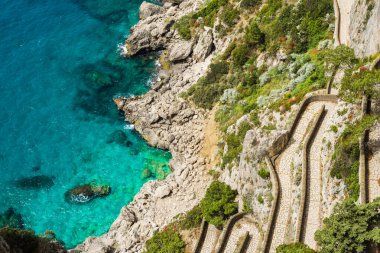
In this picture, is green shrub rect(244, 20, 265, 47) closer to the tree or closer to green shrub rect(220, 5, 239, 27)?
green shrub rect(220, 5, 239, 27)

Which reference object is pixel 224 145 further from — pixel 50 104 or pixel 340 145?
pixel 50 104

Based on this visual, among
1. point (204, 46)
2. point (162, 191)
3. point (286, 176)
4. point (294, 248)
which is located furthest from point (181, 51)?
point (294, 248)

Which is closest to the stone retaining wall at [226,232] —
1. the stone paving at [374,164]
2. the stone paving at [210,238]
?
the stone paving at [210,238]

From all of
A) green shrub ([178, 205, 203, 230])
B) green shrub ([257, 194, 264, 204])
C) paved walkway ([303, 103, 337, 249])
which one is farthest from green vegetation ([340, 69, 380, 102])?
green shrub ([178, 205, 203, 230])

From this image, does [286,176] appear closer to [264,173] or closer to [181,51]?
[264,173]

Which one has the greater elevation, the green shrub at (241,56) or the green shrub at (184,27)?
the green shrub at (184,27)

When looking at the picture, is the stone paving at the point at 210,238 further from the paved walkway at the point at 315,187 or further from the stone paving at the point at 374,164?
the stone paving at the point at 374,164
